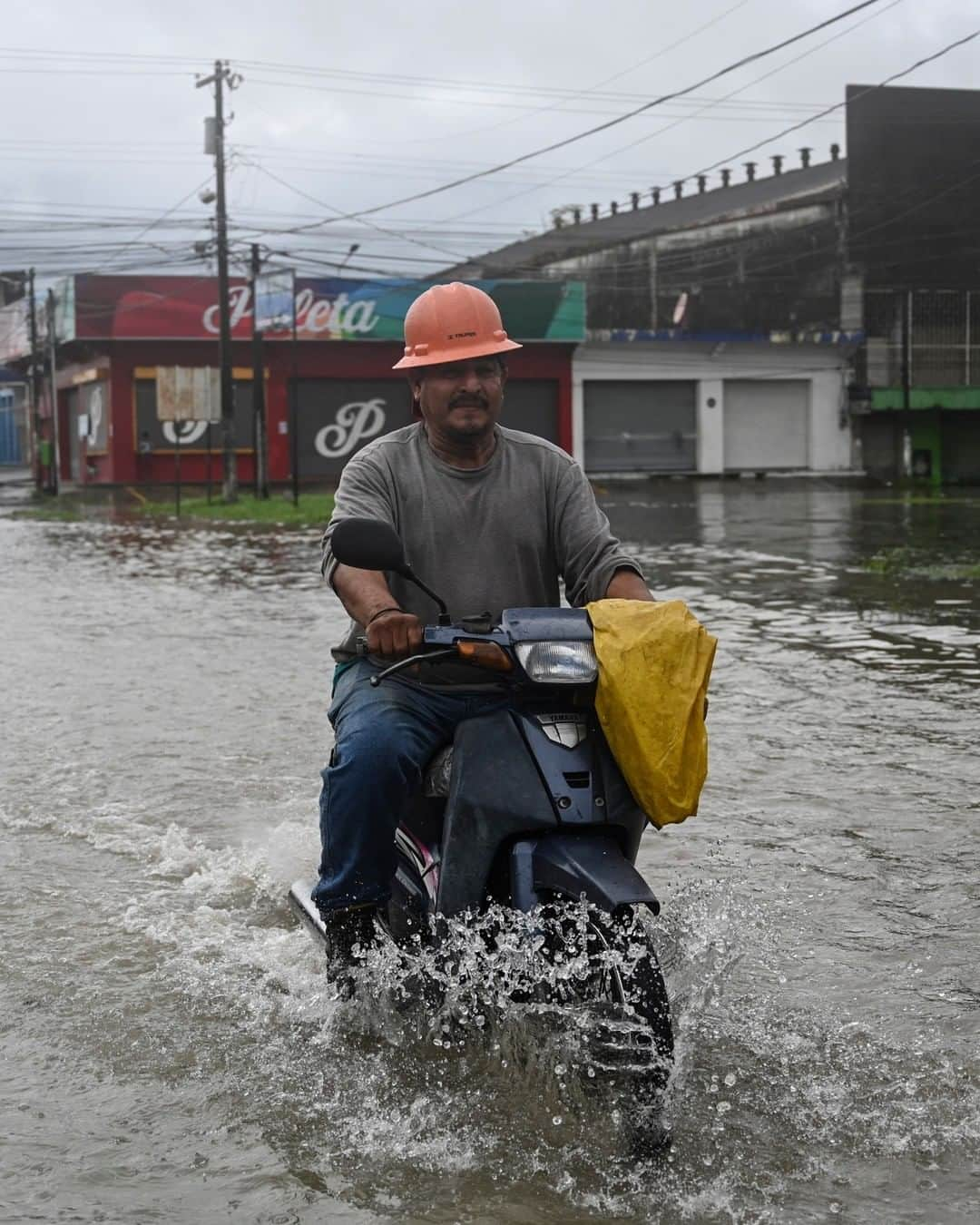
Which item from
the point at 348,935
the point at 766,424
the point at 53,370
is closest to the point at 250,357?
the point at 53,370

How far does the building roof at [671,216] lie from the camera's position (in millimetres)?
58031

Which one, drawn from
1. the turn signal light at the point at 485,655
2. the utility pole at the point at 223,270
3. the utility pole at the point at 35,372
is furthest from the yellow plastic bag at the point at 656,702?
the utility pole at the point at 35,372

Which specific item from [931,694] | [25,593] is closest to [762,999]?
[931,694]

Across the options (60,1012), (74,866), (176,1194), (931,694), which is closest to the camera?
(176,1194)

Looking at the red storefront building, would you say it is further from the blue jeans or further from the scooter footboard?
the scooter footboard

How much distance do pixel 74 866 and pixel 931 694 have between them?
488 centimetres

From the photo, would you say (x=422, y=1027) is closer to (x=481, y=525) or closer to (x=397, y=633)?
(x=397, y=633)

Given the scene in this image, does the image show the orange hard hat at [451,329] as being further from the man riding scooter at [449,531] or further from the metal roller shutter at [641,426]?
the metal roller shutter at [641,426]

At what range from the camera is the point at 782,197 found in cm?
5838

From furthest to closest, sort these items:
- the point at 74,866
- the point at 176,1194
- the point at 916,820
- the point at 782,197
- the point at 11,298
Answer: the point at 11,298 → the point at 782,197 → the point at 916,820 → the point at 74,866 → the point at 176,1194

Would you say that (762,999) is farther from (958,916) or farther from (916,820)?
(916,820)

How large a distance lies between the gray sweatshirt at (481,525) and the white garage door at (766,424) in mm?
50294

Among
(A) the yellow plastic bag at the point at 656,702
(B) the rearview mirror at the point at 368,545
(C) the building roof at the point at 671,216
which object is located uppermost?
(C) the building roof at the point at 671,216

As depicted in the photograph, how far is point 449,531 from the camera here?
13.7ft
